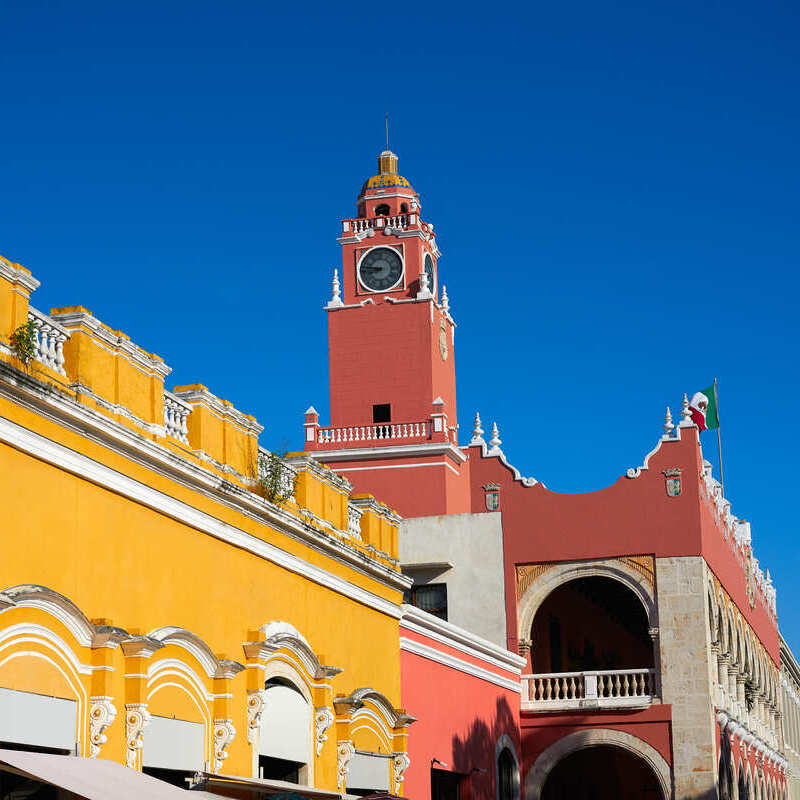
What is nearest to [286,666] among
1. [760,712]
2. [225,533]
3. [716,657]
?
[225,533]

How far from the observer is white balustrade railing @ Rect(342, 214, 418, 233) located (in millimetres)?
35844

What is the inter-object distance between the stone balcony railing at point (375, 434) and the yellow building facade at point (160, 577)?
14388 millimetres

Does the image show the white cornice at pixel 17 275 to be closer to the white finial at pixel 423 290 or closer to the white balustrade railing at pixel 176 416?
the white balustrade railing at pixel 176 416

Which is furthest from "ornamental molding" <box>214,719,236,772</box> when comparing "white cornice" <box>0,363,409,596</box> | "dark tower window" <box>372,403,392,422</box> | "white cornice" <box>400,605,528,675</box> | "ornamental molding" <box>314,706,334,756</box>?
"dark tower window" <box>372,403,392,422</box>

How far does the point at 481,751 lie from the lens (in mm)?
21891

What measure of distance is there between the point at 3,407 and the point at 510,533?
16432 mm

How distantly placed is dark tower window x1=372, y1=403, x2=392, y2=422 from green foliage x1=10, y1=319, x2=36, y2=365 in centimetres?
2364

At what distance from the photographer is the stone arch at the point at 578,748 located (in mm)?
24047

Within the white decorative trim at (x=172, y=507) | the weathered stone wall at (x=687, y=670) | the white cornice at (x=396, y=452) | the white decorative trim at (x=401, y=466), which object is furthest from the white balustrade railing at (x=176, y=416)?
the white decorative trim at (x=401, y=466)

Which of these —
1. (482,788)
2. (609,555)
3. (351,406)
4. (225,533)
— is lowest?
(482,788)

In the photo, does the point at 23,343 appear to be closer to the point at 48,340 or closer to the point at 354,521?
the point at 48,340

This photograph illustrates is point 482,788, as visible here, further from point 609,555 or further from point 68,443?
point 68,443

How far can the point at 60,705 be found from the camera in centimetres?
1047

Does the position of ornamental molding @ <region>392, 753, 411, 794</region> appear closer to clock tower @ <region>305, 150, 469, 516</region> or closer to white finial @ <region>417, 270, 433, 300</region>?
clock tower @ <region>305, 150, 469, 516</region>
